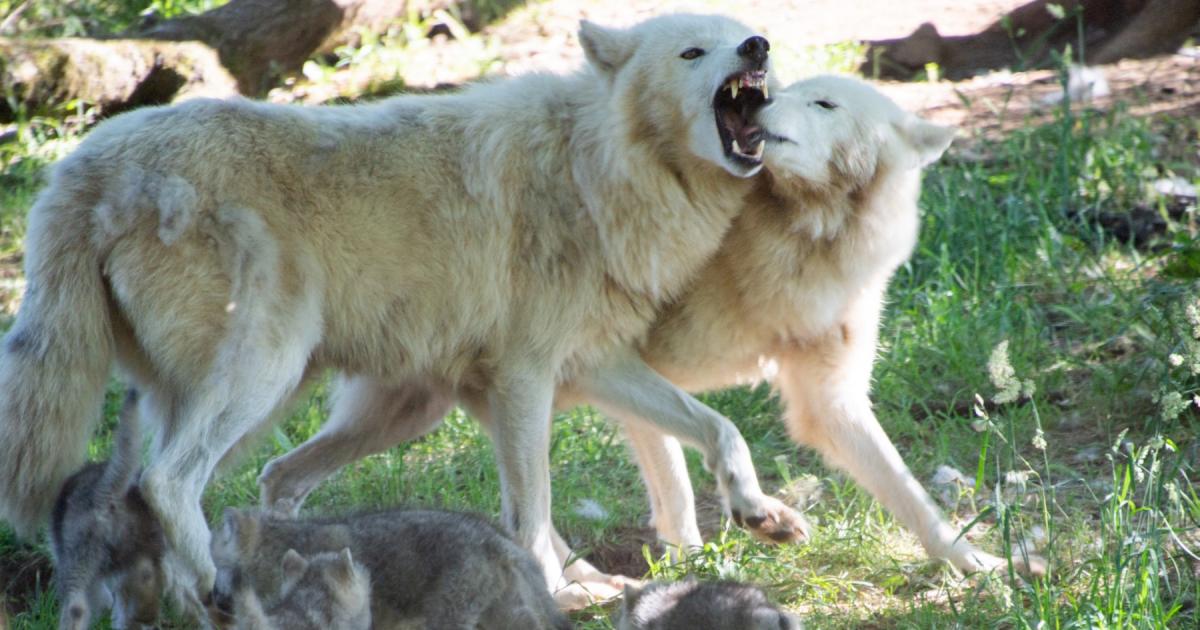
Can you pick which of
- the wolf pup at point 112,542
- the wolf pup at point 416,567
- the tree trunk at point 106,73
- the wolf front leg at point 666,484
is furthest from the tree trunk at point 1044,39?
the wolf pup at point 112,542

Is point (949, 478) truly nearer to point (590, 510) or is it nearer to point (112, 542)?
point (590, 510)

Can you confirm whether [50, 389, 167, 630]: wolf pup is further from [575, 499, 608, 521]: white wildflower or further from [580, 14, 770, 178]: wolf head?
[580, 14, 770, 178]: wolf head

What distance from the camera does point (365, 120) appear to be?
509 cm

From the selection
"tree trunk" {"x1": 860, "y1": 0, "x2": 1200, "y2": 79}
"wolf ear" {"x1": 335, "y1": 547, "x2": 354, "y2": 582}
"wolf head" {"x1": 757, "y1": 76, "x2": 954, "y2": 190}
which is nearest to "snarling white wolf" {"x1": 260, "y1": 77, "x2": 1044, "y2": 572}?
"wolf head" {"x1": 757, "y1": 76, "x2": 954, "y2": 190}

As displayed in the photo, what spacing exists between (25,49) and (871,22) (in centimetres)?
580

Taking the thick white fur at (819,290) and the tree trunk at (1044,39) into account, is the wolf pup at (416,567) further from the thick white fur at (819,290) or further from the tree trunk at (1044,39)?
the tree trunk at (1044,39)

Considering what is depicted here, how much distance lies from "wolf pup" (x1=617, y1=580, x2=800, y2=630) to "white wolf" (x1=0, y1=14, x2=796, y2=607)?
2.32 feet

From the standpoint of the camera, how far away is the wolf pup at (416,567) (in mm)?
4121

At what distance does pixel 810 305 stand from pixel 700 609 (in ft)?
5.09

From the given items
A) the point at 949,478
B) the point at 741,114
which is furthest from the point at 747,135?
the point at 949,478

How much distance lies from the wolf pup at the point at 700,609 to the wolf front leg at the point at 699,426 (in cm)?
63

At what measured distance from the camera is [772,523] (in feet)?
15.4

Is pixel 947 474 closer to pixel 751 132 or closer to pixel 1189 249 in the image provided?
pixel 1189 249

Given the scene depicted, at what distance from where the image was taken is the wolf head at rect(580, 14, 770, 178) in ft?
16.2
